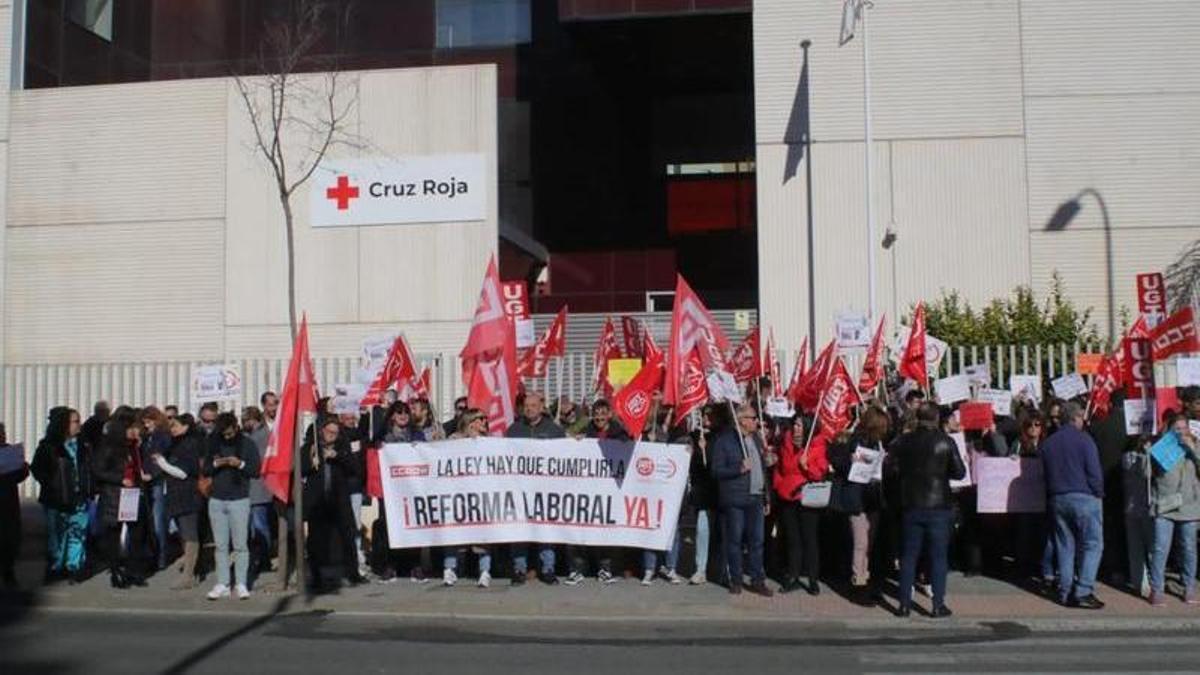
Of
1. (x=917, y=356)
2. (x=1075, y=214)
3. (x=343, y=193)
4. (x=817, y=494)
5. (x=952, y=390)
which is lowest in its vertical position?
(x=817, y=494)

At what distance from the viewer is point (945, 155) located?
21625 millimetres

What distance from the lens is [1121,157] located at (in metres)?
21.5

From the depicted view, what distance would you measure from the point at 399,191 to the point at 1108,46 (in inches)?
499

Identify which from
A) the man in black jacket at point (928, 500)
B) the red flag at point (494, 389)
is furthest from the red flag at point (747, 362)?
the man in black jacket at point (928, 500)

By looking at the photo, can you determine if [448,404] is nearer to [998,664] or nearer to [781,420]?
[781,420]

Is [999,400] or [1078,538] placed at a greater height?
[999,400]

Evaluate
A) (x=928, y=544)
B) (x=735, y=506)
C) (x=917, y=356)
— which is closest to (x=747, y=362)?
(x=917, y=356)

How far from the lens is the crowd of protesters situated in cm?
1168

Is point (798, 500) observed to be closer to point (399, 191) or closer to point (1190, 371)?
point (1190, 371)

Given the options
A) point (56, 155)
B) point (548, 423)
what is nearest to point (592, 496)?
point (548, 423)

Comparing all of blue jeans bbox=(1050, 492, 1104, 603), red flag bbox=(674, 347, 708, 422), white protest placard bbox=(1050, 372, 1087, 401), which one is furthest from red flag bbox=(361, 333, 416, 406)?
white protest placard bbox=(1050, 372, 1087, 401)

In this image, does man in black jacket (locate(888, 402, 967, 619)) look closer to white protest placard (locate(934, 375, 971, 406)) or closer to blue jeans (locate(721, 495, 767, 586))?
blue jeans (locate(721, 495, 767, 586))

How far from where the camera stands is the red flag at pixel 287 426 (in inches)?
488

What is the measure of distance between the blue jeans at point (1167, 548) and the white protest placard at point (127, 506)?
10.3m
